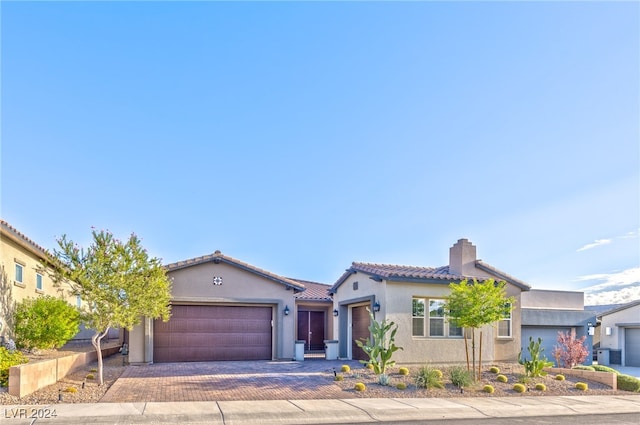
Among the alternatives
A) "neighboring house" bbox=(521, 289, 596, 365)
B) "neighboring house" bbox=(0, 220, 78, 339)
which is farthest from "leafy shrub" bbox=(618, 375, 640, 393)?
"neighboring house" bbox=(0, 220, 78, 339)

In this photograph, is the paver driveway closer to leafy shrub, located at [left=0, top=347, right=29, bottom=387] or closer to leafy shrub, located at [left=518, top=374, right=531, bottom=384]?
leafy shrub, located at [left=0, top=347, right=29, bottom=387]

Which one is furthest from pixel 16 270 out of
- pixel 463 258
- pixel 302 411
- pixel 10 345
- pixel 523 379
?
pixel 523 379

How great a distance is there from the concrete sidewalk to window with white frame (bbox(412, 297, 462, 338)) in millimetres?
5176

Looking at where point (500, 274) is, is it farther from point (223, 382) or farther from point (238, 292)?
point (223, 382)

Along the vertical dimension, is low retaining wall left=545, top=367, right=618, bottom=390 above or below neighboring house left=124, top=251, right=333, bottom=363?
below

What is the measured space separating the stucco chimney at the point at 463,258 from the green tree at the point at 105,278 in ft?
42.5

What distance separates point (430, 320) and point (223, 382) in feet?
28.4

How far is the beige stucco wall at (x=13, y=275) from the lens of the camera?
53.4 feet

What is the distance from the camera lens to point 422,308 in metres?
19.8

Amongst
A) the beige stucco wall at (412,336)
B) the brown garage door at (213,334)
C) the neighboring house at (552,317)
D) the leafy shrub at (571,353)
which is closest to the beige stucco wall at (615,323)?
the neighboring house at (552,317)

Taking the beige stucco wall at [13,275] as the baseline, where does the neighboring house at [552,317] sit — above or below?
below

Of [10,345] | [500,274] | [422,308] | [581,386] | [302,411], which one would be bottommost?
[581,386]

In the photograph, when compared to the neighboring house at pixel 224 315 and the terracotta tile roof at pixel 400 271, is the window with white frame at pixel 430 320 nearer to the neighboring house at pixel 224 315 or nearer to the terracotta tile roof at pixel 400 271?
the terracotta tile roof at pixel 400 271

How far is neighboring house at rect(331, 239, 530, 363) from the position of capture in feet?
63.2
